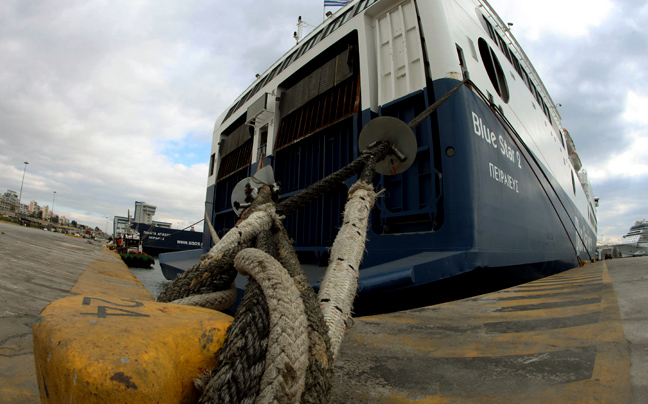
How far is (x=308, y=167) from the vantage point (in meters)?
6.02

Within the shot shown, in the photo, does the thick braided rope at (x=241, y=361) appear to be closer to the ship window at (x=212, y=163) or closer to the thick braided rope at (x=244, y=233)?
the thick braided rope at (x=244, y=233)

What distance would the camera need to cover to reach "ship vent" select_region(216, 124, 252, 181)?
27.9 ft

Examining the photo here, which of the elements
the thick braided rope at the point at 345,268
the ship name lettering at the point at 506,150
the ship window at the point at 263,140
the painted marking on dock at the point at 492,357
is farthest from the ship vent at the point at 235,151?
the painted marking on dock at the point at 492,357

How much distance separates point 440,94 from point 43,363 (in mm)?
4431

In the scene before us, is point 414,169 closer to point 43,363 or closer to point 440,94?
point 440,94

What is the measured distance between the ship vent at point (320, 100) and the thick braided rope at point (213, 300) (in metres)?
4.13

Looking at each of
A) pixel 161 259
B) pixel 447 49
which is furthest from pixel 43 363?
pixel 161 259

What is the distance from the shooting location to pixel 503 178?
4582 millimetres

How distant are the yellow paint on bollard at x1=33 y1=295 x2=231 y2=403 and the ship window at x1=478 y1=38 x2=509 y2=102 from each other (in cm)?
661

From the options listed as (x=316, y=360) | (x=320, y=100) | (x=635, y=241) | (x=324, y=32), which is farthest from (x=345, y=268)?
(x=635, y=241)

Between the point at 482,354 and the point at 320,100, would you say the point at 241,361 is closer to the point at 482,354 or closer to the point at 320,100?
the point at 482,354

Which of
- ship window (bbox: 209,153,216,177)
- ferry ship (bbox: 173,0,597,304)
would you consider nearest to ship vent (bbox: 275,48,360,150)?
ferry ship (bbox: 173,0,597,304)

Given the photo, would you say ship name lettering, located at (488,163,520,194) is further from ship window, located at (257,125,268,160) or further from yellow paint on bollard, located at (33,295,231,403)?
ship window, located at (257,125,268,160)

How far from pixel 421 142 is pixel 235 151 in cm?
664
